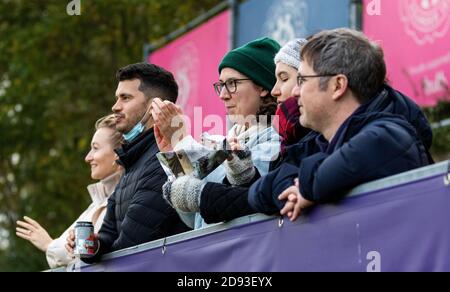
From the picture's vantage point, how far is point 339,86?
4516 mm

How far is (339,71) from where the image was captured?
4504 millimetres

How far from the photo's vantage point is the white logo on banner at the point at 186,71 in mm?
13641

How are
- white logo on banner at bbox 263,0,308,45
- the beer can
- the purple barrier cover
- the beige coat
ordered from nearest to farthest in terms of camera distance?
the purple barrier cover
the beer can
the beige coat
white logo on banner at bbox 263,0,308,45

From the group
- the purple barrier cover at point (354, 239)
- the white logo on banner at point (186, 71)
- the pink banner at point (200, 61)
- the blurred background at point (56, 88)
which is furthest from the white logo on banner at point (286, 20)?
the purple barrier cover at point (354, 239)

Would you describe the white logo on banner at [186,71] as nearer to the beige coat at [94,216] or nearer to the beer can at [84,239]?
the beige coat at [94,216]

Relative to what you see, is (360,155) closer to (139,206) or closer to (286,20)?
(139,206)

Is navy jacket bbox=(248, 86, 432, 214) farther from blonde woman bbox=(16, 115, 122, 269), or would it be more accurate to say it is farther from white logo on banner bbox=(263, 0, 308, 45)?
white logo on banner bbox=(263, 0, 308, 45)

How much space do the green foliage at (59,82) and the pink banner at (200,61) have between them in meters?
3.41

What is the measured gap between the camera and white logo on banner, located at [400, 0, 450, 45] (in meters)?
9.34

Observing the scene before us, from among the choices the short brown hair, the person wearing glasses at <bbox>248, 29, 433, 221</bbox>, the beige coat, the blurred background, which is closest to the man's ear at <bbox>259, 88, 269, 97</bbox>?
the person wearing glasses at <bbox>248, 29, 433, 221</bbox>

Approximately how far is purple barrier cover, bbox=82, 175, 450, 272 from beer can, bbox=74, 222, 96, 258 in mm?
1236

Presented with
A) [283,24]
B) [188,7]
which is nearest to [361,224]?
[283,24]

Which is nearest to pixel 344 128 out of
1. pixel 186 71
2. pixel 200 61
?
pixel 200 61

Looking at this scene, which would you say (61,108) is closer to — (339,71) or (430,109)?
(430,109)
